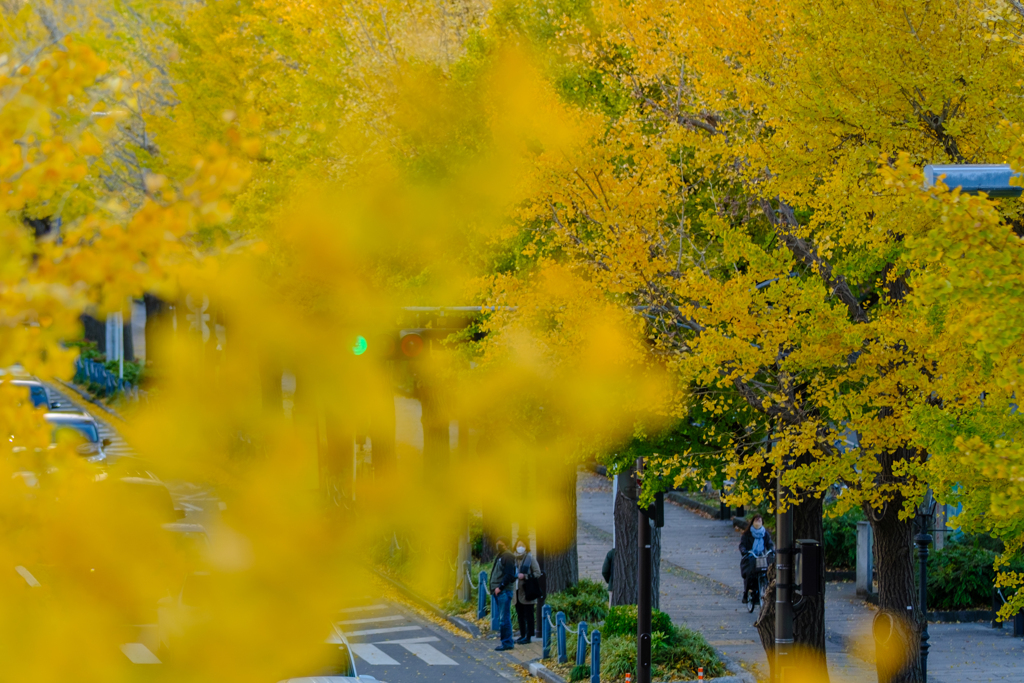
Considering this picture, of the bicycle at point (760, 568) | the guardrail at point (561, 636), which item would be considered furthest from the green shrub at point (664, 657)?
the bicycle at point (760, 568)

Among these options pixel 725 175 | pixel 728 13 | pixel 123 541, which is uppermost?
pixel 728 13

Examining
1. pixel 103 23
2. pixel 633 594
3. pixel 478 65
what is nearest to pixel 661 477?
pixel 633 594

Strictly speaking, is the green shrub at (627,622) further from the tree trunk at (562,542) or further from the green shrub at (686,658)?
the tree trunk at (562,542)

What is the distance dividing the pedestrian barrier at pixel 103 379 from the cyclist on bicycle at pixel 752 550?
900 inches

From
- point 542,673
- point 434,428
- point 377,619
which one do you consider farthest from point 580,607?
point 434,428

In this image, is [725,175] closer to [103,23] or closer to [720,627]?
[720,627]

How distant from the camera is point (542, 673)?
62.5ft

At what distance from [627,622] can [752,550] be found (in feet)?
18.3

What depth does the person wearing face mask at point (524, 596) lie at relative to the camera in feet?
68.1

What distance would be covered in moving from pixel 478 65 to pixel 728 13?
612cm

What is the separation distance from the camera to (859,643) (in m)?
21.5

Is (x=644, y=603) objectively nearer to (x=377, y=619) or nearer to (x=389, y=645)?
(x=389, y=645)

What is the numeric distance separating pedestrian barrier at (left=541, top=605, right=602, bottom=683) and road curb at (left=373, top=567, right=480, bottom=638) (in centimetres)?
194

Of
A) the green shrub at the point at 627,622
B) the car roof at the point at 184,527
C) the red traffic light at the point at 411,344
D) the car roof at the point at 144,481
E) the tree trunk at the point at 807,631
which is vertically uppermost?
the red traffic light at the point at 411,344
